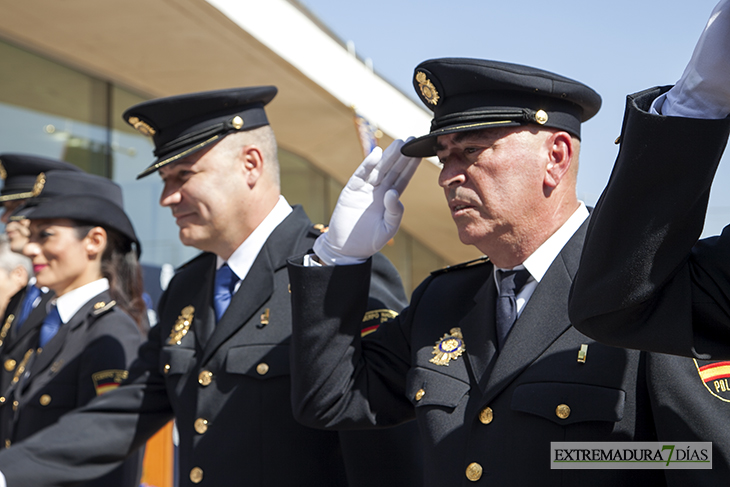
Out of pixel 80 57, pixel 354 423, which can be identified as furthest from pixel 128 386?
pixel 80 57

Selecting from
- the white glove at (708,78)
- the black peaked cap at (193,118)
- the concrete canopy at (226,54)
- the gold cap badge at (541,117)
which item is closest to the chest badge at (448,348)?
the gold cap badge at (541,117)

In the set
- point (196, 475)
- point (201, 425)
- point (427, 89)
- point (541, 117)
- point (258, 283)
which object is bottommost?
point (196, 475)

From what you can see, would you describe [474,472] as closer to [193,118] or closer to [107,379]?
[193,118]

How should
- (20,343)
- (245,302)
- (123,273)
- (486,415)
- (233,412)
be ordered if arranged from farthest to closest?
(20,343), (123,273), (245,302), (233,412), (486,415)

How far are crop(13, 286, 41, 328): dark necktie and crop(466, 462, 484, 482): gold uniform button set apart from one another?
3.33 m

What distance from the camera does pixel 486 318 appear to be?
6.27ft

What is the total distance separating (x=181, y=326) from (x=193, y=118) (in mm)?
721

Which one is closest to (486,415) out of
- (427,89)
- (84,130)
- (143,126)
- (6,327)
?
(427,89)

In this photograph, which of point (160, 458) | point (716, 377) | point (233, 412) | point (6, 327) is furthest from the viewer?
point (160, 458)

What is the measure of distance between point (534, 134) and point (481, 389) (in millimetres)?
639

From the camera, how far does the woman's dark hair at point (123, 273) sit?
361cm

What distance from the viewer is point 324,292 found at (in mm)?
2070

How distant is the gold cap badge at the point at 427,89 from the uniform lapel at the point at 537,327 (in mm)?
555

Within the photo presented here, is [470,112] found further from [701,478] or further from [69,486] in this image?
[69,486]
